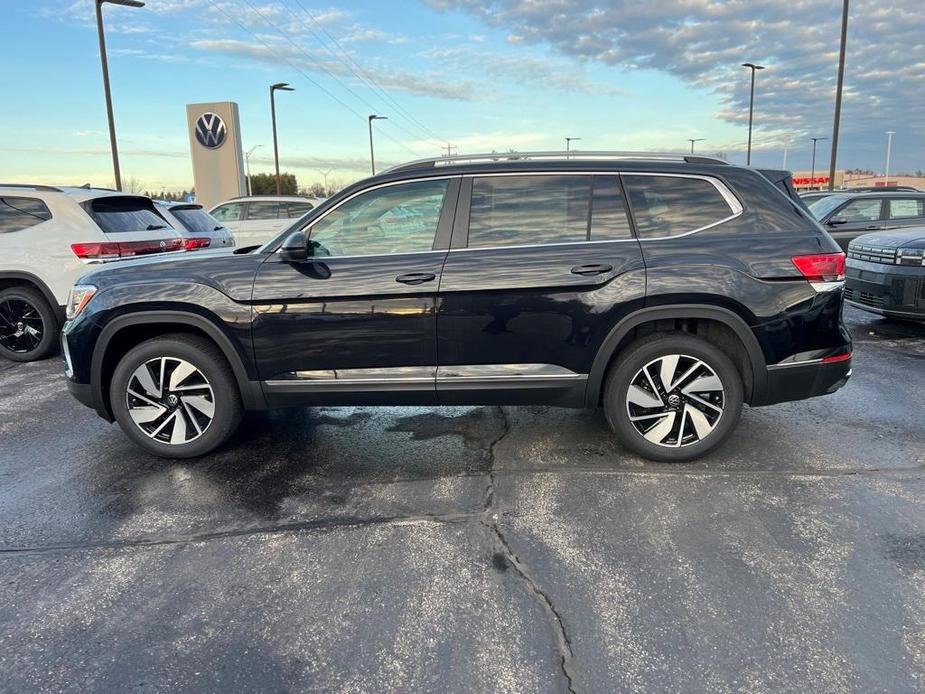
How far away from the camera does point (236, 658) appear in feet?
7.67

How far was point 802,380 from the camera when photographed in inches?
150

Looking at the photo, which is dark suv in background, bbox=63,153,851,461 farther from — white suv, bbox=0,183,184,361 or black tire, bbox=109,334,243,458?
white suv, bbox=0,183,184,361

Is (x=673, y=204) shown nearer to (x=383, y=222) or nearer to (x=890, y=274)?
(x=383, y=222)

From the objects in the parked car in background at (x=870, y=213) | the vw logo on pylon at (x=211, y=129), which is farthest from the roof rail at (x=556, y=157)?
the vw logo on pylon at (x=211, y=129)

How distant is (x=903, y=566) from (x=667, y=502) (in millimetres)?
1055

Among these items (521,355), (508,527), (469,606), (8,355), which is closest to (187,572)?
(469,606)

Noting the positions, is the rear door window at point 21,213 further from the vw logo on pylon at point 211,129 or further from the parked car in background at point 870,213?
the vw logo on pylon at point 211,129

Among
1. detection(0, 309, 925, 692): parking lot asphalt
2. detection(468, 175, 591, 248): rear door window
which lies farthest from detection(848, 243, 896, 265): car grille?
detection(468, 175, 591, 248): rear door window

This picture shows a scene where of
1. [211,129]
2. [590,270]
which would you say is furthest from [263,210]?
[590,270]

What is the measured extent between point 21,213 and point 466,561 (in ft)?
21.8

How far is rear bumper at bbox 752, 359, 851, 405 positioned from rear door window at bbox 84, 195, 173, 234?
6.57 m

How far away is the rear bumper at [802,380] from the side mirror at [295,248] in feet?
9.17

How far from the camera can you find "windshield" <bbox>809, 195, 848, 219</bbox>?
10912 millimetres

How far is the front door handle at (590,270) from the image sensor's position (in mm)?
3678
